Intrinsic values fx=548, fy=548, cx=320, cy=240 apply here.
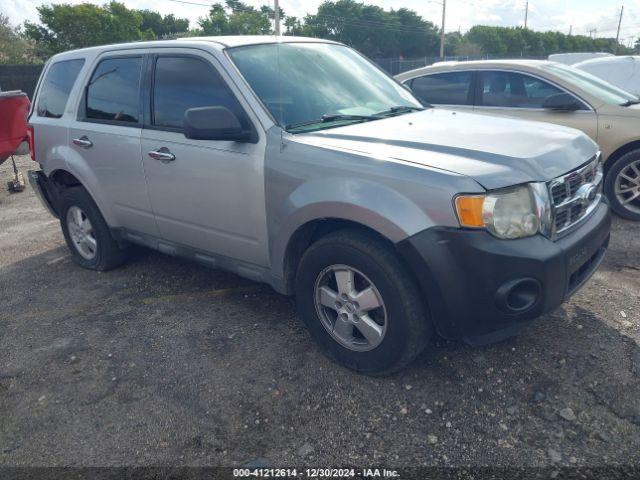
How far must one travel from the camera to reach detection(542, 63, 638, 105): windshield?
591cm

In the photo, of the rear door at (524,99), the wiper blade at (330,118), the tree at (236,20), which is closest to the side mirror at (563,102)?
the rear door at (524,99)

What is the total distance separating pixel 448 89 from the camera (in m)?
6.75

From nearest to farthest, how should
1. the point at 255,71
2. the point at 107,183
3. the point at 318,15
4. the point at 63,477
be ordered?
the point at 63,477 < the point at 255,71 < the point at 107,183 < the point at 318,15

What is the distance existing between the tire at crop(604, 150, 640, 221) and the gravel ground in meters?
1.67

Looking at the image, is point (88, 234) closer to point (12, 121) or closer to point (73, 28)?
point (12, 121)

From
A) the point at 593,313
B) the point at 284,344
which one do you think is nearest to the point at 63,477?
the point at 284,344

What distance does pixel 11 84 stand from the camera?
28.7 m

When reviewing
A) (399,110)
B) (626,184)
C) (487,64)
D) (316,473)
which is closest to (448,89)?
(487,64)

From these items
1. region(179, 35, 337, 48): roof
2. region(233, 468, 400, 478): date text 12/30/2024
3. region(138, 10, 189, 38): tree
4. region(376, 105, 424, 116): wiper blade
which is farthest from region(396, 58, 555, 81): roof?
region(138, 10, 189, 38): tree

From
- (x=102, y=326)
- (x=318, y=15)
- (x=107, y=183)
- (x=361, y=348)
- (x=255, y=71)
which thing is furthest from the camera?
(x=318, y=15)

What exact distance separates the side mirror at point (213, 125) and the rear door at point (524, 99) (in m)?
3.93

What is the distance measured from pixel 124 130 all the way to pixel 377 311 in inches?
95.7

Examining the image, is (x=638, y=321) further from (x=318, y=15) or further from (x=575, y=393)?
(x=318, y=15)

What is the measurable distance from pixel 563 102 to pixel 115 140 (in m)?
4.51
